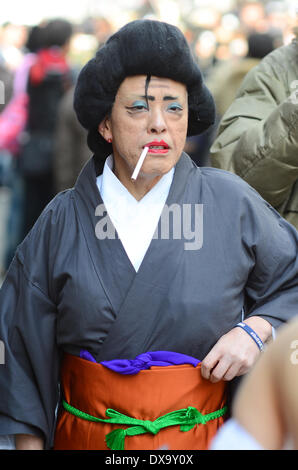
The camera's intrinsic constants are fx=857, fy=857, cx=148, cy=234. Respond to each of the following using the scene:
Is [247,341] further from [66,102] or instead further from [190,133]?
[66,102]

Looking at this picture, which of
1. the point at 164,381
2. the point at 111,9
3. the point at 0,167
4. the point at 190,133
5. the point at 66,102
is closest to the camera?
the point at 164,381

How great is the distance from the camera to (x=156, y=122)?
2.54 metres

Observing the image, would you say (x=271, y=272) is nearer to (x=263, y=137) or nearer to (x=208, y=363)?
(x=208, y=363)

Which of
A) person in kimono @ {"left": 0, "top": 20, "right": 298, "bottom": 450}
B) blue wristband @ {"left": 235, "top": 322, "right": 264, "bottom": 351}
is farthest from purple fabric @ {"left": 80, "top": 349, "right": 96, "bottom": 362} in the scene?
blue wristband @ {"left": 235, "top": 322, "right": 264, "bottom": 351}

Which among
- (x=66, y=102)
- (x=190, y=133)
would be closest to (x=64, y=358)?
(x=190, y=133)

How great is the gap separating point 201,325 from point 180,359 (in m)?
0.11

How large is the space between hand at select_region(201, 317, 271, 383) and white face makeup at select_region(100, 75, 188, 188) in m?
0.55

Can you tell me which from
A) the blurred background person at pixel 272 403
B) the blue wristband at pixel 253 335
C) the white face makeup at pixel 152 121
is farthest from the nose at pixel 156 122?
the blurred background person at pixel 272 403

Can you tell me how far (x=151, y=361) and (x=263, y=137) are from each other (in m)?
0.90

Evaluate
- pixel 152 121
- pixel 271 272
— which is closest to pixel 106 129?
pixel 152 121

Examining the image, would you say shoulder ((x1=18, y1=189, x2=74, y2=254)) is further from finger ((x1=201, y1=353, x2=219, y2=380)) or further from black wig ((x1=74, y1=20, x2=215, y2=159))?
finger ((x1=201, y1=353, x2=219, y2=380))

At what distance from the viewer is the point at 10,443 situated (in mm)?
2561

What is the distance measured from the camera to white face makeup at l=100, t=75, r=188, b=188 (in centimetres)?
256

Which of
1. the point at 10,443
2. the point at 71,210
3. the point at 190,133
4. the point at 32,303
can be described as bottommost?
the point at 10,443
